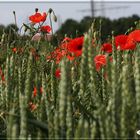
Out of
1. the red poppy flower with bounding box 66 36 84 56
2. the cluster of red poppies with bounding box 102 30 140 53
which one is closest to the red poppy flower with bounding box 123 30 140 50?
the cluster of red poppies with bounding box 102 30 140 53

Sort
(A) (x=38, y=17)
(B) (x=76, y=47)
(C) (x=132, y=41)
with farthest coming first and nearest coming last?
(A) (x=38, y=17) < (B) (x=76, y=47) < (C) (x=132, y=41)

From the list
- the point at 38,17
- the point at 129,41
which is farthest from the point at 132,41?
the point at 38,17

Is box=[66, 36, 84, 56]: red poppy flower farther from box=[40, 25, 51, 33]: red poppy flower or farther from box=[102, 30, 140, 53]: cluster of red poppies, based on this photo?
box=[40, 25, 51, 33]: red poppy flower

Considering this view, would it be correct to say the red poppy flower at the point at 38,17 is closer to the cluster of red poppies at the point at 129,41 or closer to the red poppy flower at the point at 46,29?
the red poppy flower at the point at 46,29

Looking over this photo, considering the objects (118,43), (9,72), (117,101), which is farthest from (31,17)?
(117,101)

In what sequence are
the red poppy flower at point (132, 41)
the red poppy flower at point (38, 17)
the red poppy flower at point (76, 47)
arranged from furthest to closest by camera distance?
the red poppy flower at point (38, 17) < the red poppy flower at point (76, 47) < the red poppy flower at point (132, 41)

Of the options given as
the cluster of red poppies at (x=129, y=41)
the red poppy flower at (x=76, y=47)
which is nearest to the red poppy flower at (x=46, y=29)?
the red poppy flower at (x=76, y=47)

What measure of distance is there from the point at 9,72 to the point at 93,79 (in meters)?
0.24

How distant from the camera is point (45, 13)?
366 centimetres

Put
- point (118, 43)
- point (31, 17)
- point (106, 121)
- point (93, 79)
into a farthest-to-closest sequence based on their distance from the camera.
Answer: point (31, 17) → point (118, 43) → point (93, 79) → point (106, 121)

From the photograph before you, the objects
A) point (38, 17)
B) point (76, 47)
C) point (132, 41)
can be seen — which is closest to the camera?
point (132, 41)

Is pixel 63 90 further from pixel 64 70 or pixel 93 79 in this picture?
pixel 93 79

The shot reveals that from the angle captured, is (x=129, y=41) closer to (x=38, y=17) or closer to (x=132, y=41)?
(x=132, y=41)

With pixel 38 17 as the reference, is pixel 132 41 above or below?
below
